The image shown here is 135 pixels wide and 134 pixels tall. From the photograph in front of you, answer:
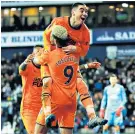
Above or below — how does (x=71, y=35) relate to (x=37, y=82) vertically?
above

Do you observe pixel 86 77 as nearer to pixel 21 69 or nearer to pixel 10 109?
pixel 10 109

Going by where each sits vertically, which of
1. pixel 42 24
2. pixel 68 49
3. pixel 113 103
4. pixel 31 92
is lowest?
pixel 113 103

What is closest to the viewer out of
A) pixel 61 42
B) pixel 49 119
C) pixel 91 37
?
pixel 49 119

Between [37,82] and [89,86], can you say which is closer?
[37,82]

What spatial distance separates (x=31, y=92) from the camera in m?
11.6

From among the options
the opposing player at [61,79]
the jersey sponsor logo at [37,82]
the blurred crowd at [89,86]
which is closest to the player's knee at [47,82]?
the opposing player at [61,79]

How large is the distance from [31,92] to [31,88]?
7cm

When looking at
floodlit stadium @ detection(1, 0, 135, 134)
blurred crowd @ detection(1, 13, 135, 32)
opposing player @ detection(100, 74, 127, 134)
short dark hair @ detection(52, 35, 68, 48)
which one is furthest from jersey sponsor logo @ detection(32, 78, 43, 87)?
blurred crowd @ detection(1, 13, 135, 32)

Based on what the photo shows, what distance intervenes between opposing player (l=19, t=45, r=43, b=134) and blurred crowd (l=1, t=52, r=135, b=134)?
12.6m

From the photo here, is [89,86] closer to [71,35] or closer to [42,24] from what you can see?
[42,24]

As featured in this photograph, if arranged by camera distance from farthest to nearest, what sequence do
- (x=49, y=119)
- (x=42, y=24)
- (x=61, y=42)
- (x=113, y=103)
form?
1. (x=42, y=24)
2. (x=113, y=103)
3. (x=61, y=42)
4. (x=49, y=119)

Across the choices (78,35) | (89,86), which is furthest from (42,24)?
(78,35)

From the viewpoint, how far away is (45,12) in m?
38.9

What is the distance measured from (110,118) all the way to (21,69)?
7107 millimetres
